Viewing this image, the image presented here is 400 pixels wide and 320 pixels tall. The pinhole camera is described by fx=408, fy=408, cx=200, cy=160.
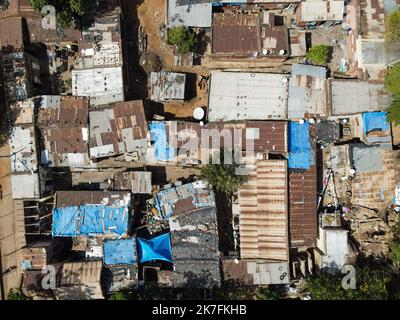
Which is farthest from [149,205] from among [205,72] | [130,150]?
[205,72]

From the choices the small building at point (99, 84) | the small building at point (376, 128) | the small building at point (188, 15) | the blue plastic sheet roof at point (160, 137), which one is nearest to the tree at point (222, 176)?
the blue plastic sheet roof at point (160, 137)

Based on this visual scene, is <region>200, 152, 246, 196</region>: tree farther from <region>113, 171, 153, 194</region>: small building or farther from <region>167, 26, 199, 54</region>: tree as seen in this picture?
<region>167, 26, 199, 54</region>: tree

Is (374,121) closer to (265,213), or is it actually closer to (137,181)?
(265,213)

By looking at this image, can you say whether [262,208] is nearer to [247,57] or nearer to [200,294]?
[200,294]

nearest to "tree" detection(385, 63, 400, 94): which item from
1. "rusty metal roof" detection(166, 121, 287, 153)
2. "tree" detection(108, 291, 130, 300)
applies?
"rusty metal roof" detection(166, 121, 287, 153)

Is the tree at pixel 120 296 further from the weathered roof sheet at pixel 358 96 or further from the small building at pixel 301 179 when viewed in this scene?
the weathered roof sheet at pixel 358 96

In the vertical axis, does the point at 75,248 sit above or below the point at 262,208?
below
